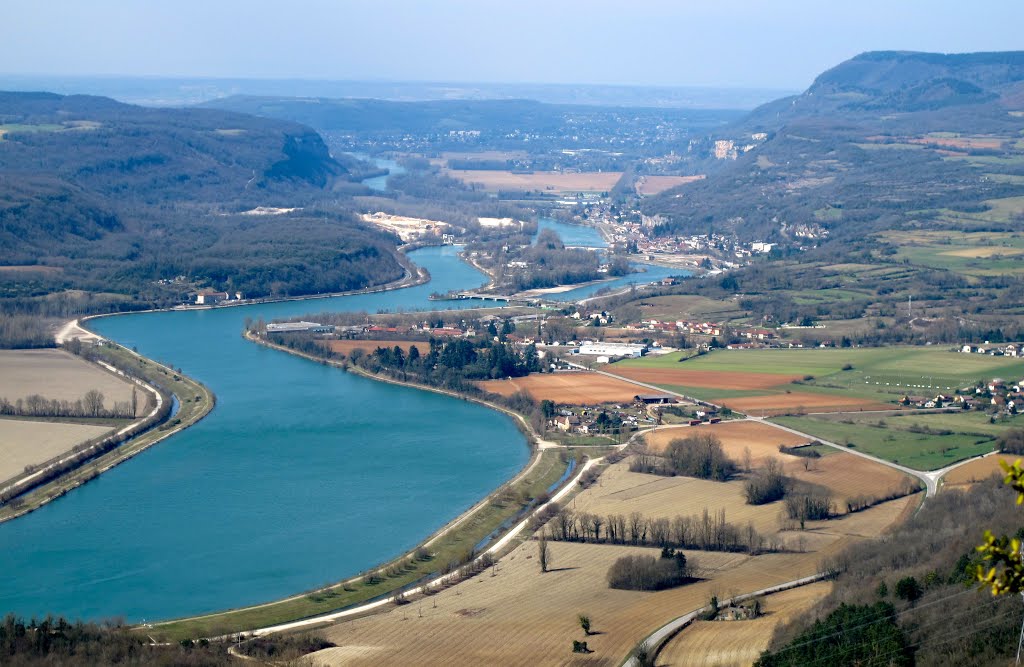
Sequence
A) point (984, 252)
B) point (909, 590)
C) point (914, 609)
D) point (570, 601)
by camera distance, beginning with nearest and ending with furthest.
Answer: point (914, 609) < point (909, 590) < point (570, 601) < point (984, 252)

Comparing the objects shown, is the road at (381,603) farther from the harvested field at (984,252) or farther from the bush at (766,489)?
the harvested field at (984,252)

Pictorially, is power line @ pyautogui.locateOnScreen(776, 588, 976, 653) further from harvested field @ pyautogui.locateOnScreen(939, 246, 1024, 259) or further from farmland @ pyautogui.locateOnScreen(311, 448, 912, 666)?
harvested field @ pyautogui.locateOnScreen(939, 246, 1024, 259)

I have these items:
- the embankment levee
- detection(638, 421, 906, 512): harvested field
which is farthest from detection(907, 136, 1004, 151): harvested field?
the embankment levee

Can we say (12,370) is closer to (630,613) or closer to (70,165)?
(630,613)

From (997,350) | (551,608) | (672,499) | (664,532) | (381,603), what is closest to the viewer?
(551,608)

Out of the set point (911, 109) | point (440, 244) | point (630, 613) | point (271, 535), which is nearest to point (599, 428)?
point (271, 535)

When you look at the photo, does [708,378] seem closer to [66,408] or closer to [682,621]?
[66,408]

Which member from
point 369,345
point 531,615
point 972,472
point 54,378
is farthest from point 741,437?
point 54,378

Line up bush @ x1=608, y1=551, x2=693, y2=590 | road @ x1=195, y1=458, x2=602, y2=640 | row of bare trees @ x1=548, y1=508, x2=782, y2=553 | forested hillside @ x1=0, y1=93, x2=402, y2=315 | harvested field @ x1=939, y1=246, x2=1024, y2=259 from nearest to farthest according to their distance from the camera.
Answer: road @ x1=195, y1=458, x2=602, y2=640, bush @ x1=608, y1=551, x2=693, y2=590, row of bare trees @ x1=548, y1=508, x2=782, y2=553, forested hillside @ x1=0, y1=93, x2=402, y2=315, harvested field @ x1=939, y1=246, x2=1024, y2=259
